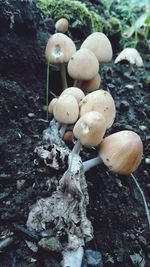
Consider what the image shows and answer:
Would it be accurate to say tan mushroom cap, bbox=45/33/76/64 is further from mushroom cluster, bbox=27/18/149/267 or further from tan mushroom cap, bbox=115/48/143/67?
tan mushroom cap, bbox=115/48/143/67

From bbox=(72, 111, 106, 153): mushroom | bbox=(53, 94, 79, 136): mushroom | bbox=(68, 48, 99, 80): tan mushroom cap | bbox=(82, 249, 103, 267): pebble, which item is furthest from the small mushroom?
bbox=(82, 249, 103, 267): pebble

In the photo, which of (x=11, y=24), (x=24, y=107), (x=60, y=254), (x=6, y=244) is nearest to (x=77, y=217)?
(x=60, y=254)

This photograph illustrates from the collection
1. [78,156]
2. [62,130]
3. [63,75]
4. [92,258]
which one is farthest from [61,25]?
[92,258]

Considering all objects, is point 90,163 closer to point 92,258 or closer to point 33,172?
point 33,172

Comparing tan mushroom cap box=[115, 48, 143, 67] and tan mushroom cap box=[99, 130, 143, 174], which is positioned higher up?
tan mushroom cap box=[99, 130, 143, 174]

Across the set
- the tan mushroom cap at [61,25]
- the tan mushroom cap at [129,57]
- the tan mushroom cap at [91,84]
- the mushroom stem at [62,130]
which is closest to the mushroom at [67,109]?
the mushroom stem at [62,130]
